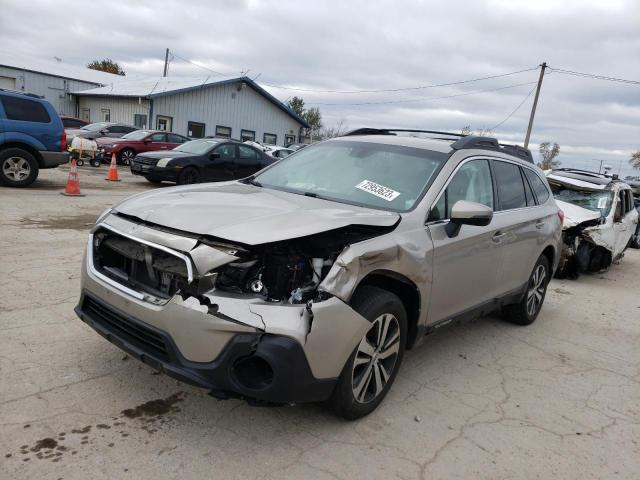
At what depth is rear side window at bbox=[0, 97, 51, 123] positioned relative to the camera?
10.3 metres

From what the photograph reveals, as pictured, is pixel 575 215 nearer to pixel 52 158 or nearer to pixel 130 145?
pixel 52 158

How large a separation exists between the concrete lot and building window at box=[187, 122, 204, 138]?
2618cm

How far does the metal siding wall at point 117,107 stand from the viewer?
94.6 feet

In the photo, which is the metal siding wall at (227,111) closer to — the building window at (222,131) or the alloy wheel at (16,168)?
the building window at (222,131)

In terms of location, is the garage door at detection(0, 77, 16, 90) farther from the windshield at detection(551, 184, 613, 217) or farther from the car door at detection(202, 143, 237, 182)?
the windshield at detection(551, 184, 613, 217)

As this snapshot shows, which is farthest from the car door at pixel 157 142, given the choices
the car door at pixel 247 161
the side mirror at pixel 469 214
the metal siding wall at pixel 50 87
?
the metal siding wall at pixel 50 87

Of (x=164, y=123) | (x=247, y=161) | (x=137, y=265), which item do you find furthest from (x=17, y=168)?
(x=164, y=123)

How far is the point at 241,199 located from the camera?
135 inches

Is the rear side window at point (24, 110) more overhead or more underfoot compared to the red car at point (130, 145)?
more overhead

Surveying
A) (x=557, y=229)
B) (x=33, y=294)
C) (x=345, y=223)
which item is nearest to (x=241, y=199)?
Result: (x=345, y=223)

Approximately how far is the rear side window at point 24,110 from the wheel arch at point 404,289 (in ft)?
32.9

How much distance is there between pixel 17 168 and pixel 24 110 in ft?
4.04

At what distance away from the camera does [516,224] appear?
464 cm

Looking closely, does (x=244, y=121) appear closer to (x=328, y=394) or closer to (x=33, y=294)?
(x=33, y=294)
